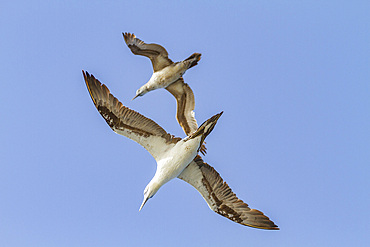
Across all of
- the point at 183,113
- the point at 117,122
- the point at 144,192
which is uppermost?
the point at 183,113

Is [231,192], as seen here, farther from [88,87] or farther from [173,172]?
[88,87]

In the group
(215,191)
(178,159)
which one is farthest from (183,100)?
(178,159)

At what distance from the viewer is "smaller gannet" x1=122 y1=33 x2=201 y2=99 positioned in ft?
71.2

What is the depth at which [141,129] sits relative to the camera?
1791cm

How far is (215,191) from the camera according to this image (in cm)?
1864

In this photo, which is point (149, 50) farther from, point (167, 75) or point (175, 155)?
point (175, 155)

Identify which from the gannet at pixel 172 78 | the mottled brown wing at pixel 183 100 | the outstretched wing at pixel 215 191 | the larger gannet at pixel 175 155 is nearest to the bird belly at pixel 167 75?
the gannet at pixel 172 78

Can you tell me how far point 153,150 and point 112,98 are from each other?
2.05 meters

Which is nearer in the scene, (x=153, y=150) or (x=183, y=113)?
(x=153, y=150)

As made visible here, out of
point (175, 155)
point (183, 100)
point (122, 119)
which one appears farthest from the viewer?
point (183, 100)

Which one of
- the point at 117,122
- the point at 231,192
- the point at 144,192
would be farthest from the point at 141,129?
the point at 231,192

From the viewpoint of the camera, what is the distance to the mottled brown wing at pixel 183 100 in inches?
877

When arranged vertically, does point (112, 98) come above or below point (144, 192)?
above

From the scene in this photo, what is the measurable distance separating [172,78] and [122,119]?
15.8 ft
